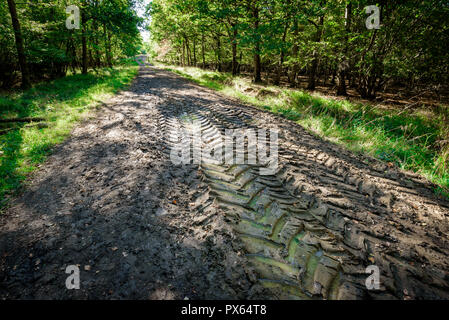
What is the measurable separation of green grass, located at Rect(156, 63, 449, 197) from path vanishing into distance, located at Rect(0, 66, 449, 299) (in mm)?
715

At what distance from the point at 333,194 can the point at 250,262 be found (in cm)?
172

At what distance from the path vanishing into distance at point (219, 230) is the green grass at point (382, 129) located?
715 mm

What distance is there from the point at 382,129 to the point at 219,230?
21.2 feet

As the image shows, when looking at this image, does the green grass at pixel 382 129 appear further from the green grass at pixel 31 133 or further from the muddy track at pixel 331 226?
the green grass at pixel 31 133

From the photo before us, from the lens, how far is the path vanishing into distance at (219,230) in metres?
1.62

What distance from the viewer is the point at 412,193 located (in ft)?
9.75

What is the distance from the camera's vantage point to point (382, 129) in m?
5.93
